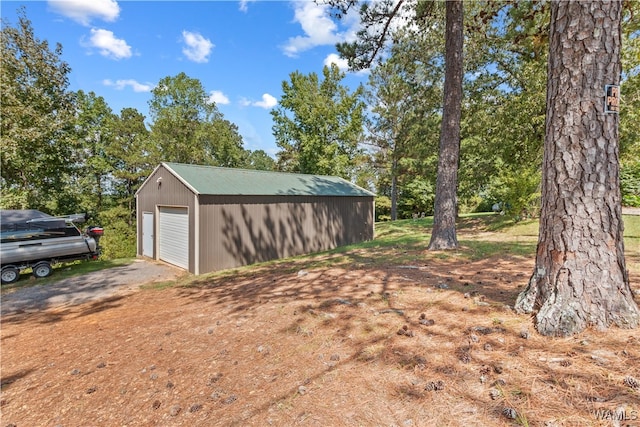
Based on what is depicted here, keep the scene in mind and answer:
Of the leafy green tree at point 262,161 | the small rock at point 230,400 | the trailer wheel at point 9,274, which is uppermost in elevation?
the leafy green tree at point 262,161

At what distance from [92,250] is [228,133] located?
18934mm

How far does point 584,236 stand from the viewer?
2232 millimetres

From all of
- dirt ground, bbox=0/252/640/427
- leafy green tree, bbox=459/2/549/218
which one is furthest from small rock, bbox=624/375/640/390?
leafy green tree, bbox=459/2/549/218

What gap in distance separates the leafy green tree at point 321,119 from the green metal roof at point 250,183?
850cm

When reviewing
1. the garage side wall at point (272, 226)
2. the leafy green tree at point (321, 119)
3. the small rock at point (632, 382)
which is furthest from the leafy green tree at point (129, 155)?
the small rock at point (632, 382)

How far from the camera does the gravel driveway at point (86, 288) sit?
20.1 ft

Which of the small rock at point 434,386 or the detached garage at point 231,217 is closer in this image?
the small rock at point 434,386

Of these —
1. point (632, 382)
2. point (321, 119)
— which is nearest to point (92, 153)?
point (321, 119)

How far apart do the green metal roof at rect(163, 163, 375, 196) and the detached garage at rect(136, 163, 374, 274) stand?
0.03 m

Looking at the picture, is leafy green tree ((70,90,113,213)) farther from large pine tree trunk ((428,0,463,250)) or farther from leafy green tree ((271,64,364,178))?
large pine tree trunk ((428,0,463,250))

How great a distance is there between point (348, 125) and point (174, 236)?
645 inches

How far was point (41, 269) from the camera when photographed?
27.0ft

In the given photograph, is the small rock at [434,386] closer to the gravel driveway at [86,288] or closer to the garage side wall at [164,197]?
the gravel driveway at [86,288]

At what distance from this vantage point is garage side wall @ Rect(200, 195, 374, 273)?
8.84m
